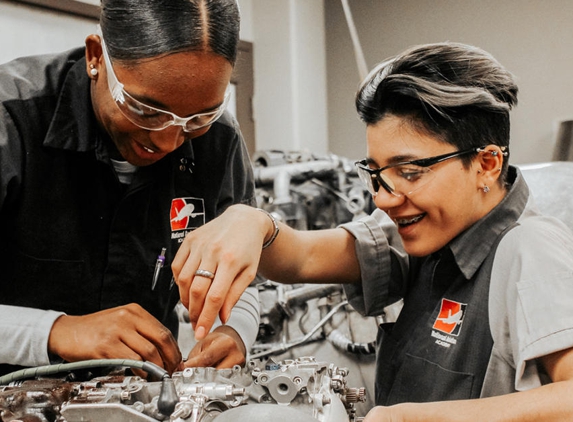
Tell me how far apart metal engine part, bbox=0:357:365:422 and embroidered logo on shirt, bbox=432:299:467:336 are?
319 mm

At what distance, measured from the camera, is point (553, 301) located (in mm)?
1048

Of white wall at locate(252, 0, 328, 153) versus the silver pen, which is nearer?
the silver pen

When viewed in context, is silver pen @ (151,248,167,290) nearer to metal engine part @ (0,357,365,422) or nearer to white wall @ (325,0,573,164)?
metal engine part @ (0,357,365,422)

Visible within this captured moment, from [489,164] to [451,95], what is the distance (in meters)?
0.18

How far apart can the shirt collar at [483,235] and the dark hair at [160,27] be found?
658mm

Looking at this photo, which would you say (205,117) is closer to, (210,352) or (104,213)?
(104,213)

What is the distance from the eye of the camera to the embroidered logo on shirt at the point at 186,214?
4.95 ft

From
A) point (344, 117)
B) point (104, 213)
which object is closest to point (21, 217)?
point (104, 213)

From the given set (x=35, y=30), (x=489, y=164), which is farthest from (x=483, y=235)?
(x=35, y=30)

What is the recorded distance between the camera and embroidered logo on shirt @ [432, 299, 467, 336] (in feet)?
4.16

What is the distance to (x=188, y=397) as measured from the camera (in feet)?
3.07

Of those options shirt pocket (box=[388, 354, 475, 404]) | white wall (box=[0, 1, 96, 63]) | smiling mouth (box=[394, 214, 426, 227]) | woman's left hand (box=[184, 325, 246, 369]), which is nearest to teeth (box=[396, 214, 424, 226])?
smiling mouth (box=[394, 214, 426, 227])

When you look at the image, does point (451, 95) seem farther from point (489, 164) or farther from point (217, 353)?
point (217, 353)

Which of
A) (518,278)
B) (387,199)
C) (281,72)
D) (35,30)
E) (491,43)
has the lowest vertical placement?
(518,278)
